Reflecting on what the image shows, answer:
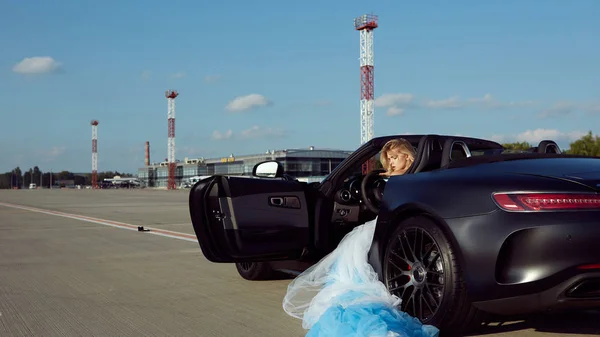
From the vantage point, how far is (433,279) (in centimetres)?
386

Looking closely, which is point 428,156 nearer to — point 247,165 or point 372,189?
point 372,189

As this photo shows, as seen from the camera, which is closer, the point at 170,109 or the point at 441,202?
the point at 441,202

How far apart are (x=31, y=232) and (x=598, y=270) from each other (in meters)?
12.1

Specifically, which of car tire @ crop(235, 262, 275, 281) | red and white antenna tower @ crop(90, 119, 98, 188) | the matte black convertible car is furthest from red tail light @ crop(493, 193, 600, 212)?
red and white antenna tower @ crop(90, 119, 98, 188)

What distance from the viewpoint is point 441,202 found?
3762 millimetres

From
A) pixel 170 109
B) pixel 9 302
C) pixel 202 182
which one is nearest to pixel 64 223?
pixel 9 302

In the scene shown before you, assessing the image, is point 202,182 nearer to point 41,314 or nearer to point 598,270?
point 41,314

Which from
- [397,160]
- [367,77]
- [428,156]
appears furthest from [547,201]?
[367,77]

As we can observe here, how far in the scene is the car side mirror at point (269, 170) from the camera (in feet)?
18.0

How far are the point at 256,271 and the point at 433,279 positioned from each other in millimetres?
2672

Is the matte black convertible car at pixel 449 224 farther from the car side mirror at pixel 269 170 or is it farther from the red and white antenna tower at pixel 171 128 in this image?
the red and white antenna tower at pixel 171 128

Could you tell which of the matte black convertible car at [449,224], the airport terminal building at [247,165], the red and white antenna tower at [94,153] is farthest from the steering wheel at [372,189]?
the red and white antenna tower at [94,153]

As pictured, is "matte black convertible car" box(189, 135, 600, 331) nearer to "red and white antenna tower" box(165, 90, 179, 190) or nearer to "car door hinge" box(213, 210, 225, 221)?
"car door hinge" box(213, 210, 225, 221)

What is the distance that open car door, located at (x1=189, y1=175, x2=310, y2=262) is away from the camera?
16.2ft
